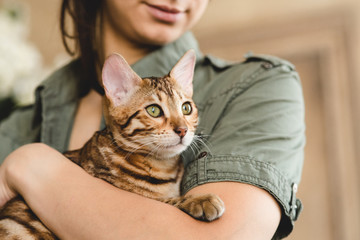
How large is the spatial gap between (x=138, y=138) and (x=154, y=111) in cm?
6

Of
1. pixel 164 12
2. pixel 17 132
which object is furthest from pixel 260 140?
pixel 17 132

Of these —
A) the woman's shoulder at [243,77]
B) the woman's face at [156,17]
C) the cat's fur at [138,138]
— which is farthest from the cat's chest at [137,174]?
the woman's face at [156,17]

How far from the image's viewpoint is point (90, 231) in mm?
680

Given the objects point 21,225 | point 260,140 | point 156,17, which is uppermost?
point 156,17

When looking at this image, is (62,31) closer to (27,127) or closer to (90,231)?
(27,127)

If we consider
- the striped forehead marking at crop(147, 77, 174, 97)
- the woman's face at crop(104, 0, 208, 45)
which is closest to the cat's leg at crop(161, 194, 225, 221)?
the striped forehead marking at crop(147, 77, 174, 97)

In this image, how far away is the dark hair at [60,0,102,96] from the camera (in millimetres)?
1139

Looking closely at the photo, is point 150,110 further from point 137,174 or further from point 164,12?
point 164,12

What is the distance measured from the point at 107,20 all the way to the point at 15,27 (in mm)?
666

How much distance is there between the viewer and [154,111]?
796 millimetres

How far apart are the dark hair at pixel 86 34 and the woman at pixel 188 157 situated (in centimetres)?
6

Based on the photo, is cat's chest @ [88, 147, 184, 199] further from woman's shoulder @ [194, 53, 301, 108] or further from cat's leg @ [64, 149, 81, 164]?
woman's shoulder @ [194, 53, 301, 108]

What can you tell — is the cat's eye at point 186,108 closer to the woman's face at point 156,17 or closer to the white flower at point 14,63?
the woman's face at point 156,17

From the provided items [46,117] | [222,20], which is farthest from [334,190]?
[46,117]
